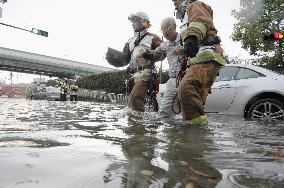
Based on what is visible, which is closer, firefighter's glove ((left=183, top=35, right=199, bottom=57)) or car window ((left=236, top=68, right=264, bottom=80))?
firefighter's glove ((left=183, top=35, right=199, bottom=57))

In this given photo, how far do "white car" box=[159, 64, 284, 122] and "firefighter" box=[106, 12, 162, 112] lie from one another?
1567mm

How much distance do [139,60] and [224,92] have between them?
1884 mm

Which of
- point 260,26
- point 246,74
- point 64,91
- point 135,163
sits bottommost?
point 135,163

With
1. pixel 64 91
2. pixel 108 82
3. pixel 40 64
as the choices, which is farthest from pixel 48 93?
pixel 40 64

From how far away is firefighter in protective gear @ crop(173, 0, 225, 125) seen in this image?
3.83 metres

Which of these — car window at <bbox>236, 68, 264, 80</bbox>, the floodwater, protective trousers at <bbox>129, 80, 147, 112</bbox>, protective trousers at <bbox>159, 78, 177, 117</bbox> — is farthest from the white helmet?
the floodwater

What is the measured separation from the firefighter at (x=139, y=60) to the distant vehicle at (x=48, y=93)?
21617mm

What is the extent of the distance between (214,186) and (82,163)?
2.42 feet

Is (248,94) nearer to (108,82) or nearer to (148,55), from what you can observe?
(148,55)

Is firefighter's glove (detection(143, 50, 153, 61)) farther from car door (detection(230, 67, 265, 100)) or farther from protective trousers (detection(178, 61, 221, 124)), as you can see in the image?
car door (detection(230, 67, 265, 100))

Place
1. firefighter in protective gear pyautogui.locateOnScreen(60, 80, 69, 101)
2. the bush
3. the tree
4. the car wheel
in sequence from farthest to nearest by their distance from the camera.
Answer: firefighter in protective gear pyautogui.locateOnScreen(60, 80, 69, 101), the bush, the tree, the car wheel

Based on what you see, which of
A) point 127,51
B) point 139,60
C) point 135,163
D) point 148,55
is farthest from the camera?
point 127,51

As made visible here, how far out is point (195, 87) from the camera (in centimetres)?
394

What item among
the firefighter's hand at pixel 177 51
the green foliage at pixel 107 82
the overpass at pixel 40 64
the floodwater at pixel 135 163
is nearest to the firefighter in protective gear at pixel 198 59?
the firefighter's hand at pixel 177 51
